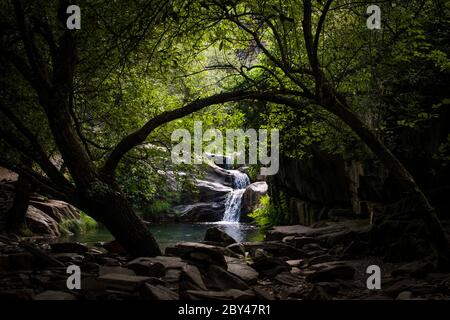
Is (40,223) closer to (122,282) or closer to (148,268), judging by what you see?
(148,268)

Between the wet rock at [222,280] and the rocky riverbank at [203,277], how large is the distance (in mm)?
18

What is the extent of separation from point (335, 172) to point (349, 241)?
5023 millimetres

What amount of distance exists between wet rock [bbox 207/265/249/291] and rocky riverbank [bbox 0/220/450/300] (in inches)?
0.7

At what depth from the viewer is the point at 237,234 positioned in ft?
68.8

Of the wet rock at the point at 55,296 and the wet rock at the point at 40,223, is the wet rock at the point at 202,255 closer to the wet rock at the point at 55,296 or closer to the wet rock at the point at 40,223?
the wet rock at the point at 55,296

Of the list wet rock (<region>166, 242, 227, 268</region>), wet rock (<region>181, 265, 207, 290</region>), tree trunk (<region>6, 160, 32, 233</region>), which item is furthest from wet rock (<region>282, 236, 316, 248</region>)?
tree trunk (<region>6, 160, 32, 233</region>)

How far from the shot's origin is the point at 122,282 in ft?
19.8

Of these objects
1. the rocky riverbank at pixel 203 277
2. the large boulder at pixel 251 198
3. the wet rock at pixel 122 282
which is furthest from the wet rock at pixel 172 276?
the large boulder at pixel 251 198

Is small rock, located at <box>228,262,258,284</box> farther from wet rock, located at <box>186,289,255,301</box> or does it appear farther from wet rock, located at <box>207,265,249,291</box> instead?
wet rock, located at <box>186,289,255,301</box>

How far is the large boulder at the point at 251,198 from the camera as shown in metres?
27.3

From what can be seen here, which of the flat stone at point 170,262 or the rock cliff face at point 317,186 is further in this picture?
the rock cliff face at point 317,186

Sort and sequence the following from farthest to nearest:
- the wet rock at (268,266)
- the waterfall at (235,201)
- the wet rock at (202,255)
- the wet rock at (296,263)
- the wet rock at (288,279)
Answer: the waterfall at (235,201), the wet rock at (296,263), the wet rock at (268,266), the wet rock at (202,255), the wet rock at (288,279)
